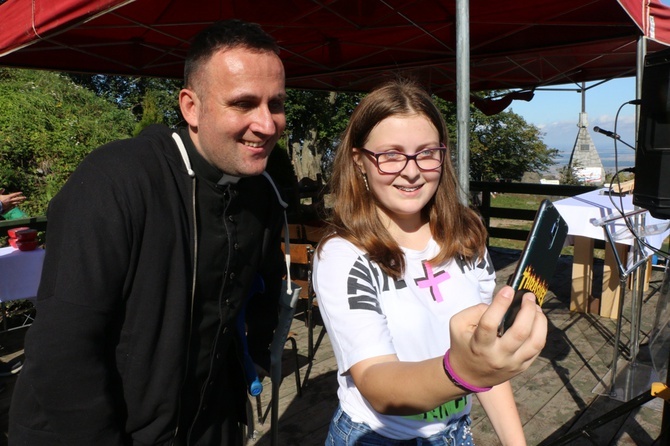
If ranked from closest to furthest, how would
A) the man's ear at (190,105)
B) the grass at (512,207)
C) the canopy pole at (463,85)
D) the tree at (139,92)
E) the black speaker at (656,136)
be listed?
the man's ear at (190,105), the black speaker at (656,136), the canopy pole at (463,85), the grass at (512,207), the tree at (139,92)

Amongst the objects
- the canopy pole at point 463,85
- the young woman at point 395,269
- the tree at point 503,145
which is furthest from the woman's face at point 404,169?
the tree at point 503,145

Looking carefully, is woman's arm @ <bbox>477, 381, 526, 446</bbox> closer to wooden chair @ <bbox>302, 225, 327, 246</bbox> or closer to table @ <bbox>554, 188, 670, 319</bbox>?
table @ <bbox>554, 188, 670, 319</bbox>

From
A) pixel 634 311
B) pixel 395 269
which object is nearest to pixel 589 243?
pixel 634 311

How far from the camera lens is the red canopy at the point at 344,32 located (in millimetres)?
3524

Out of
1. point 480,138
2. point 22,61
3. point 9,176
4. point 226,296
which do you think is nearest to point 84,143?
point 9,176

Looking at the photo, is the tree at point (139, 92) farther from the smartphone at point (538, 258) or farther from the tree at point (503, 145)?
the smartphone at point (538, 258)

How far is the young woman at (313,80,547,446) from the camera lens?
1.11 meters

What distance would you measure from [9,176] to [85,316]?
519 cm

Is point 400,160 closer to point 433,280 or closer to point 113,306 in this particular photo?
point 433,280

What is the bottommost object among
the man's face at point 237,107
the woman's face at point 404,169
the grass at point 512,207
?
the grass at point 512,207

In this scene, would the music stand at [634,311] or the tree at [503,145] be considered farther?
the tree at [503,145]

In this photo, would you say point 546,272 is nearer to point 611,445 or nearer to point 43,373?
point 43,373

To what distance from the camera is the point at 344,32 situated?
527 cm

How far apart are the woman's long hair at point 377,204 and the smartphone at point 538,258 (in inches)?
14.7
